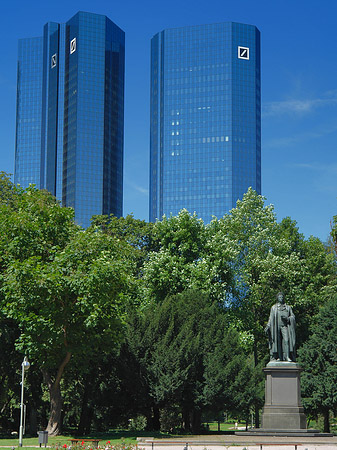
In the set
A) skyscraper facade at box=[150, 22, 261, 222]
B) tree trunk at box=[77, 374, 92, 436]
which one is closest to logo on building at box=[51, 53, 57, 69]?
skyscraper facade at box=[150, 22, 261, 222]

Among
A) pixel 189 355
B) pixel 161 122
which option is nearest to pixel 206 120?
pixel 161 122

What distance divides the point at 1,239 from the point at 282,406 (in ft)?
60.0

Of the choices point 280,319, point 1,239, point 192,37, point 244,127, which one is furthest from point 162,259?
point 192,37

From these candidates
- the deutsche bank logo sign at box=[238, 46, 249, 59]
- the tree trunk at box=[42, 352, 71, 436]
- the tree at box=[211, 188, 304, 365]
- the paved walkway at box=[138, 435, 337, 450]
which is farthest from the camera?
the deutsche bank logo sign at box=[238, 46, 249, 59]

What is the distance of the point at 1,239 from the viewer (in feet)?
125

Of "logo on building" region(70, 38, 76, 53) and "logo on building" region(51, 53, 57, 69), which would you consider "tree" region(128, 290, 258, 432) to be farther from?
"logo on building" region(51, 53, 57, 69)

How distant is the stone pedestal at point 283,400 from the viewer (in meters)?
30.1

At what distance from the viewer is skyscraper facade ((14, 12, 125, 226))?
180m

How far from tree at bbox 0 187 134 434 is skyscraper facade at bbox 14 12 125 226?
440 ft

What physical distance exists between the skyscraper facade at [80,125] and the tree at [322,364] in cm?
12919

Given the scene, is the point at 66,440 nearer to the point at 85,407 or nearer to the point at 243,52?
the point at 85,407

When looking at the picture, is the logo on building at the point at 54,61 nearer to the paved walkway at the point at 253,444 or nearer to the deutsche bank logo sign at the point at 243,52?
the deutsche bank logo sign at the point at 243,52

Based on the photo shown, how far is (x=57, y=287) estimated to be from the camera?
113 feet

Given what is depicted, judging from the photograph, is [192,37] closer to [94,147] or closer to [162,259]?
[94,147]
